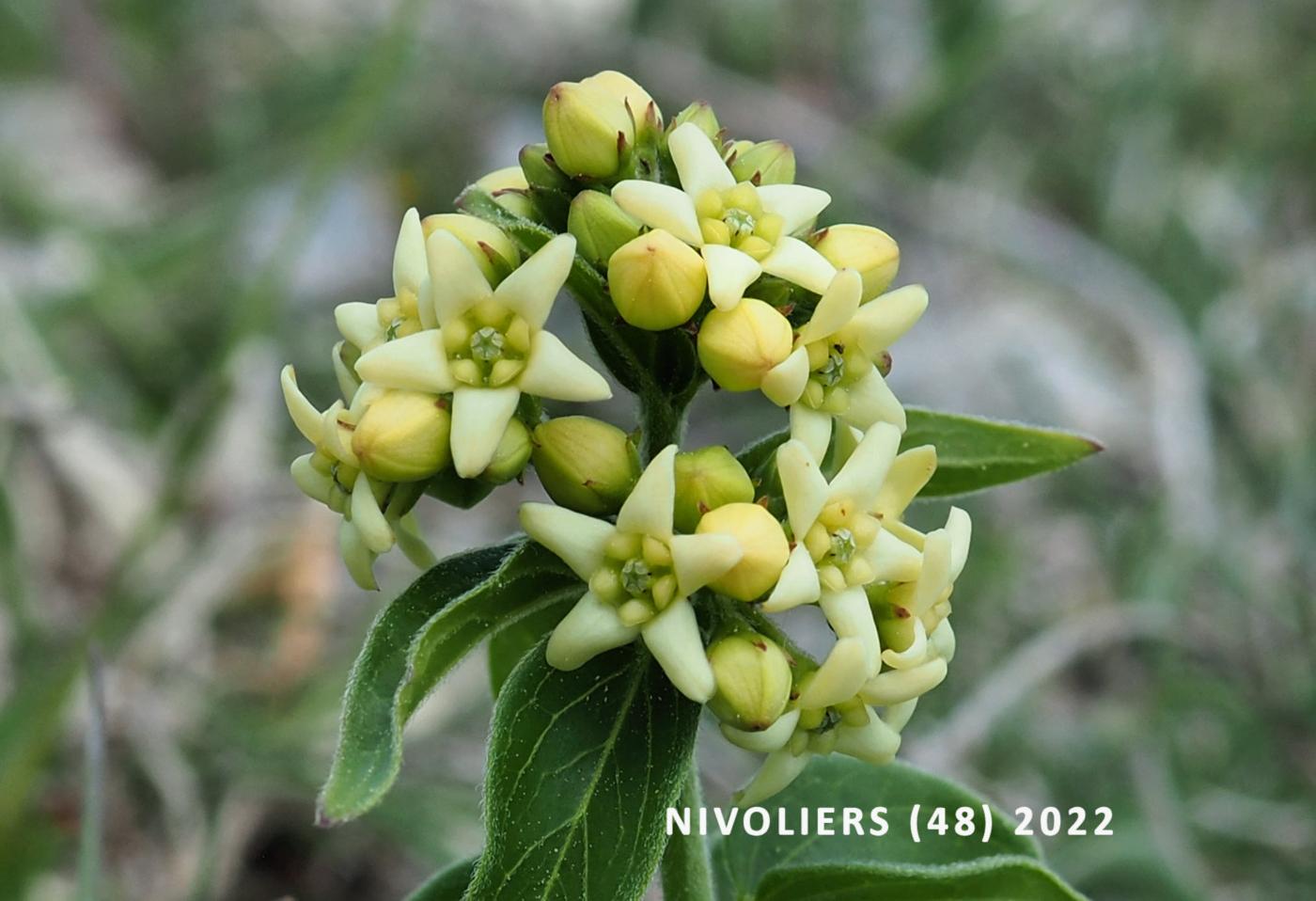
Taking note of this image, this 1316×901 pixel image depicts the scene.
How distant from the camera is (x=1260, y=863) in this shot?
12.0 ft

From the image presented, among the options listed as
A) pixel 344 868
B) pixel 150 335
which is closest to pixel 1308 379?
pixel 344 868

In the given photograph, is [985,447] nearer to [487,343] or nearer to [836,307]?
[836,307]

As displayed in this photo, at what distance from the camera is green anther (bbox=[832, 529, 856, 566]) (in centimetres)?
160

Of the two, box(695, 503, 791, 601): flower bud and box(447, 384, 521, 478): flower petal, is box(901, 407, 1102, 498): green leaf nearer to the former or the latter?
box(695, 503, 791, 601): flower bud

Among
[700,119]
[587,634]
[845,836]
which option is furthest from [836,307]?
[845,836]

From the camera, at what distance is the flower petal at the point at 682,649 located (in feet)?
4.86

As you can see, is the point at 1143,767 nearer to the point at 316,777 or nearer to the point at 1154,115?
the point at 316,777

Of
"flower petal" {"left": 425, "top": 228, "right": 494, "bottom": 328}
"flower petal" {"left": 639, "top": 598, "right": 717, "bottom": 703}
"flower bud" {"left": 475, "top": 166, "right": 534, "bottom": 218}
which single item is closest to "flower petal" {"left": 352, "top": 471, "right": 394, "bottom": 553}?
"flower petal" {"left": 425, "top": 228, "right": 494, "bottom": 328}

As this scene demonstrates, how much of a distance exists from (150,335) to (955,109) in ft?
12.3

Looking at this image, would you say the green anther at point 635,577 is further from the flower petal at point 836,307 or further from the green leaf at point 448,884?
the green leaf at point 448,884

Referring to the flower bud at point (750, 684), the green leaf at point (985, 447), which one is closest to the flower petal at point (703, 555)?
the flower bud at point (750, 684)

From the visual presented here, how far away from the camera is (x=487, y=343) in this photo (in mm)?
1597

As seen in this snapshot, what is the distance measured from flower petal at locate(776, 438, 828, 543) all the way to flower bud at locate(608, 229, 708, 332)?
215 mm

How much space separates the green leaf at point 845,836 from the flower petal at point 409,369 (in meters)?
0.95
